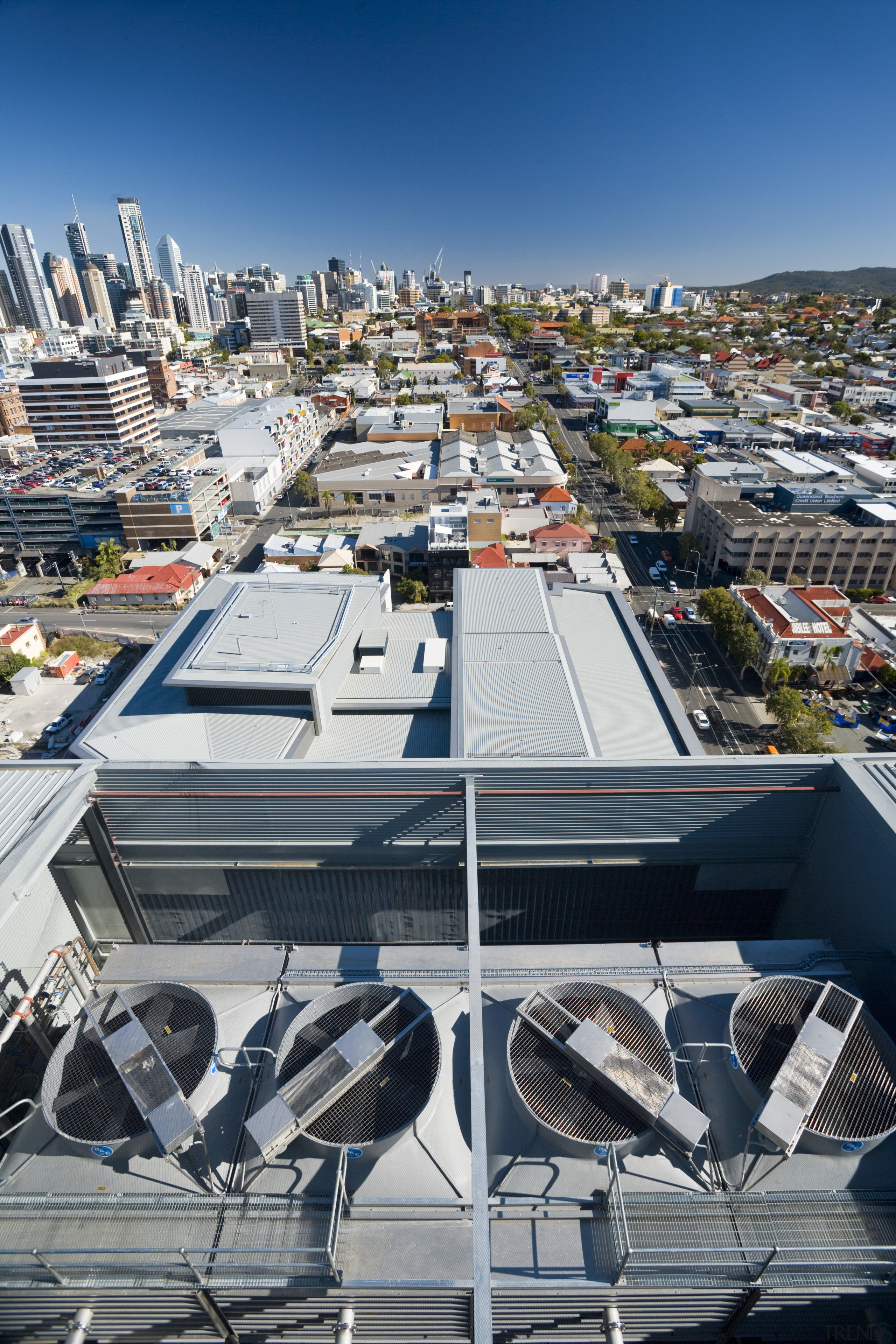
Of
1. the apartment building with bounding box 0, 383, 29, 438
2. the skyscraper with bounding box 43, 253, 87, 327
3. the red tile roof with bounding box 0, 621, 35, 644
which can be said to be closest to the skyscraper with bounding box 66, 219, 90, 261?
the skyscraper with bounding box 43, 253, 87, 327

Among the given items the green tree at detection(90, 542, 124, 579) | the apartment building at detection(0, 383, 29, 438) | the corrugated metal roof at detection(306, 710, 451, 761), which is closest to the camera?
the corrugated metal roof at detection(306, 710, 451, 761)

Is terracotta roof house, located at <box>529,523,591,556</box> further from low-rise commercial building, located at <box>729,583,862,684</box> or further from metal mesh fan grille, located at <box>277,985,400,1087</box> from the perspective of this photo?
metal mesh fan grille, located at <box>277,985,400,1087</box>

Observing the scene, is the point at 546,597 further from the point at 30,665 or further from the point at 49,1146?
the point at 30,665

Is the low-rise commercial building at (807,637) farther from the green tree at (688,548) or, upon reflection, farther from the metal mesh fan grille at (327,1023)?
the metal mesh fan grille at (327,1023)

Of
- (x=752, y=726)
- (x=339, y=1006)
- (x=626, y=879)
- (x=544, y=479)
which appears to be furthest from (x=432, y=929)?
(x=544, y=479)

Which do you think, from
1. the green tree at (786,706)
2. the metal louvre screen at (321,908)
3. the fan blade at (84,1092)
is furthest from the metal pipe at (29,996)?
the green tree at (786,706)

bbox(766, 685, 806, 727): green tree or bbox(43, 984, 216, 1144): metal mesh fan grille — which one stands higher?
bbox(43, 984, 216, 1144): metal mesh fan grille

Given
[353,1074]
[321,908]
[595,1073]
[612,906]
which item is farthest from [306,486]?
[595,1073]
